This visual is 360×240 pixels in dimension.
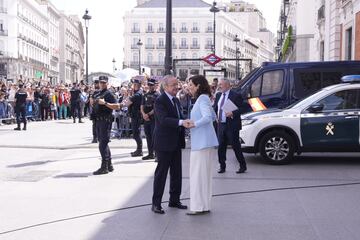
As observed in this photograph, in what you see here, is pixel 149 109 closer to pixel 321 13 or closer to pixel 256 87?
pixel 256 87

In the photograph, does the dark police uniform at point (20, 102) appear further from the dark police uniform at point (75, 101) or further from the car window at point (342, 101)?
the car window at point (342, 101)

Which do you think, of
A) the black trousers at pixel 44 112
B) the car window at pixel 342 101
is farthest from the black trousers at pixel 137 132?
the black trousers at pixel 44 112

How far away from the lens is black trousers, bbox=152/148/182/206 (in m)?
7.21

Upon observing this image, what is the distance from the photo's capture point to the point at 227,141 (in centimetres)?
1074

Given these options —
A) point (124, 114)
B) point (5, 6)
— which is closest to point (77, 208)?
point (124, 114)

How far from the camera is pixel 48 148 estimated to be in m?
14.9

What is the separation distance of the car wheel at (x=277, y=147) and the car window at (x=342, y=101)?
40.2 inches

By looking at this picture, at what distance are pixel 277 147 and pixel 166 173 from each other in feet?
15.8

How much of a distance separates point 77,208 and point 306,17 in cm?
3230

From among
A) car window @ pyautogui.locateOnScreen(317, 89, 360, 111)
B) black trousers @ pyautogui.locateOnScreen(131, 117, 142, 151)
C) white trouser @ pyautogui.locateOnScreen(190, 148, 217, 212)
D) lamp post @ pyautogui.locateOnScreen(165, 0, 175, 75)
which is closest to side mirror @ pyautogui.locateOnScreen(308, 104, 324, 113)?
car window @ pyautogui.locateOnScreen(317, 89, 360, 111)

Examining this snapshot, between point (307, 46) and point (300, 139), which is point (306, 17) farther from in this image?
point (300, 139)

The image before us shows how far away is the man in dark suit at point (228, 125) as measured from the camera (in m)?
10.3

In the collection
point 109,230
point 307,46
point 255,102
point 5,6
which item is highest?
point 5,6

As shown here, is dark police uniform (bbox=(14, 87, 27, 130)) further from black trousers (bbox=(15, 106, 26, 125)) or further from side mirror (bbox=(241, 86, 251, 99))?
side mirror (bbox=(241, 86, 251, 99))
